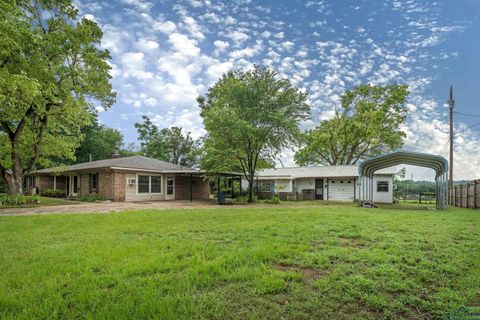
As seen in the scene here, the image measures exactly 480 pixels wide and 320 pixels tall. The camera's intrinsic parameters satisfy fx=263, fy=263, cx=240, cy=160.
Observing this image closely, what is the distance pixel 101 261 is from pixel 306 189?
855 inches

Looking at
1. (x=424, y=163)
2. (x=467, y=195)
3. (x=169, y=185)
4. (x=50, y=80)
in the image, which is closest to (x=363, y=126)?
(x=424, y=163)

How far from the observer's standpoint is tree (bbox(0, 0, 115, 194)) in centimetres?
1402

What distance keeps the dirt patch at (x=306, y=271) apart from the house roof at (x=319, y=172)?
19402 mm

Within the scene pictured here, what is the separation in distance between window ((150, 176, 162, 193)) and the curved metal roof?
570 inches

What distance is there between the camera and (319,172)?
23.5 m

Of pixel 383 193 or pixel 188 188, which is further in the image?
pixel 188 188

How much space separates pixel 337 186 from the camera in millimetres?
22594

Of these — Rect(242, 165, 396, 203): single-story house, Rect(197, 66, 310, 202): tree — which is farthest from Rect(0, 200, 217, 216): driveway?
Rect(242, 165, 396, 203): single-story house

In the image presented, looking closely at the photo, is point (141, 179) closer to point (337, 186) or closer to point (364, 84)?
point (337, 186)

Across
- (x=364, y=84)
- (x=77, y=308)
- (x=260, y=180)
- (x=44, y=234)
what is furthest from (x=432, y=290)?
(x=364, y=84)

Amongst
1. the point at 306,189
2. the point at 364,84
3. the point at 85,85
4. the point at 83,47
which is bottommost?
the point at 306,189

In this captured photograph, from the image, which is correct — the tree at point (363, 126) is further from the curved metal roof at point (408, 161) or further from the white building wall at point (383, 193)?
the curved metal roof at point (408, 161)

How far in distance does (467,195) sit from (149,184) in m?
20.6

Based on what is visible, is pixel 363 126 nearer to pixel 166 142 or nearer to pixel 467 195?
pixel 467 195
